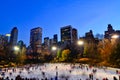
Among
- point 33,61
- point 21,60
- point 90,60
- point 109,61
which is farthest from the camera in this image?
point 33,61

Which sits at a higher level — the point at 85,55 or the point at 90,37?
the point at 90,37

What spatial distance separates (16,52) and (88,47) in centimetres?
4318

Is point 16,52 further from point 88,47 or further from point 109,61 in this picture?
point 109,61

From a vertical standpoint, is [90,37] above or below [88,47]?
above

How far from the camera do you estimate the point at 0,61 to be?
97375 millimetres

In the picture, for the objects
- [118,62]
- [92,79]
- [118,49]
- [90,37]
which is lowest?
[92,79]

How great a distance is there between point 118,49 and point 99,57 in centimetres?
2039

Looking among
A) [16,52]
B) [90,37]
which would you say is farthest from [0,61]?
[90,37]

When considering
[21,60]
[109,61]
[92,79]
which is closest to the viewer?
[92,79]

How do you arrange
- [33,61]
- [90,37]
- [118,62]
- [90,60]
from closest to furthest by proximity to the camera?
[118,62] < [90,60] < [33,61] < [90,37]

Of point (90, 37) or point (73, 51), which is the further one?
point (90, 37)

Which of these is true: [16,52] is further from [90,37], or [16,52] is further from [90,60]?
[90,37]

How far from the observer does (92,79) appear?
4022 centimetres

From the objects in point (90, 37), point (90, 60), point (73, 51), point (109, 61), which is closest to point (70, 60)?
point (73, 51)
